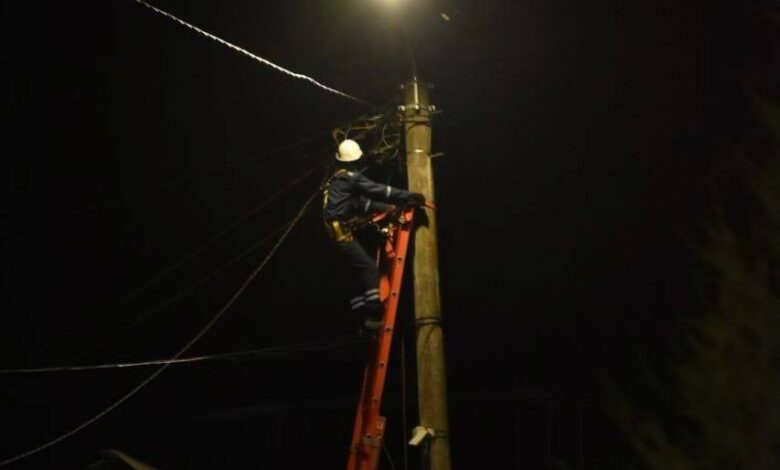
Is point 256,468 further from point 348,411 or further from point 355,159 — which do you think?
point 355,159

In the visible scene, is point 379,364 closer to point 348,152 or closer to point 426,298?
point 426,298

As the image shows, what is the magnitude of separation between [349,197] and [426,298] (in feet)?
4.45

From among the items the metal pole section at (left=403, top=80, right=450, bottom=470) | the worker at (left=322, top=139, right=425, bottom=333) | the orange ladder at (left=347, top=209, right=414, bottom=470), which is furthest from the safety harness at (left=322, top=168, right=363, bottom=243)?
the metal pole section at (left=403, top=80, right=450, bottom=470)

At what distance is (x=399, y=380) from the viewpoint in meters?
12.3

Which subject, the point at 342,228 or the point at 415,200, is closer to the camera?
the point at 415,200

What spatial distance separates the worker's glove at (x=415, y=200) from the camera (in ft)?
24.1

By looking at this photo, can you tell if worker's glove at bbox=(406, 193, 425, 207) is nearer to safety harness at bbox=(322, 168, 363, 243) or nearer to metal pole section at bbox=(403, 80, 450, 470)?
metal pole section at bbox=(403, 80, 450, 470)

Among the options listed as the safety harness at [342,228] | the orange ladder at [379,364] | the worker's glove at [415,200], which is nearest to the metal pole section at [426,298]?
the worker's glove at [415,200]

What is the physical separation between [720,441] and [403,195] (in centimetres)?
428

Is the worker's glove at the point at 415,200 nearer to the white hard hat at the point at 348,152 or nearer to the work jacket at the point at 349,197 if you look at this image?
the work jacket at the point at 349,197

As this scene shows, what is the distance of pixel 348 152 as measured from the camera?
26.5 ft

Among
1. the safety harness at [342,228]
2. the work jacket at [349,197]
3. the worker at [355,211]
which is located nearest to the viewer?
the worker at [355,211]

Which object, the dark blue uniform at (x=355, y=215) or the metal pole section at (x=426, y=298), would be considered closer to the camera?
the metal pole section at (x=426, y=298)

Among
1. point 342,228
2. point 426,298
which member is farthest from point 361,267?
point 426,298
